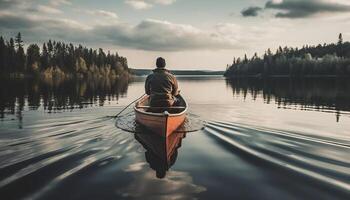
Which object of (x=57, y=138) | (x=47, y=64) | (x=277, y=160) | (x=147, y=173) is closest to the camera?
(x=147, y=173)

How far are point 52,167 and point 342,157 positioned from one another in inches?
394

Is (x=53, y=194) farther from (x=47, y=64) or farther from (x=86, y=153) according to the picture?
(x=47, y=64)

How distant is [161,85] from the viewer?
15.6 m

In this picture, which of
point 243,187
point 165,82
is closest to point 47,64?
point 165,82

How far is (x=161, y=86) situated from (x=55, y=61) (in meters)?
141

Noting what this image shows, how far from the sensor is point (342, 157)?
11.0m

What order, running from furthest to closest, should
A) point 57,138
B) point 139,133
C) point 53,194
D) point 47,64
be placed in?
point 47,64, point 139,133, point 57,138, point 53,194

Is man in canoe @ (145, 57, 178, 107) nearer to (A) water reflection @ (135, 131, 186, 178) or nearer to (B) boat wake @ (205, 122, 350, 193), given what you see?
(A) water reflection @ (135, 131, 186, 178)

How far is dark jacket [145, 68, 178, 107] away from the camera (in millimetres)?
15578

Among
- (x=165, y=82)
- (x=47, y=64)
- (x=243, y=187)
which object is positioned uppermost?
(x=47, y=64)

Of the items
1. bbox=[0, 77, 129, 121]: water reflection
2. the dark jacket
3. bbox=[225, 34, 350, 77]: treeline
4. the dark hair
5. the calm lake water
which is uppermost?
bbox=[225, 34, 350, 77]: treeline

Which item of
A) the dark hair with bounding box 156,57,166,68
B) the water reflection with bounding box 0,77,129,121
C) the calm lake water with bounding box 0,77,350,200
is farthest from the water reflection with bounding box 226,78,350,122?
the water reflection with bounding box 0,77,129,121

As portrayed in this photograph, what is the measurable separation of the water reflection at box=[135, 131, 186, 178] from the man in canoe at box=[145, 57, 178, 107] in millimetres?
2053

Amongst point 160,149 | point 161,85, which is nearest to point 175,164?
point 160,149
